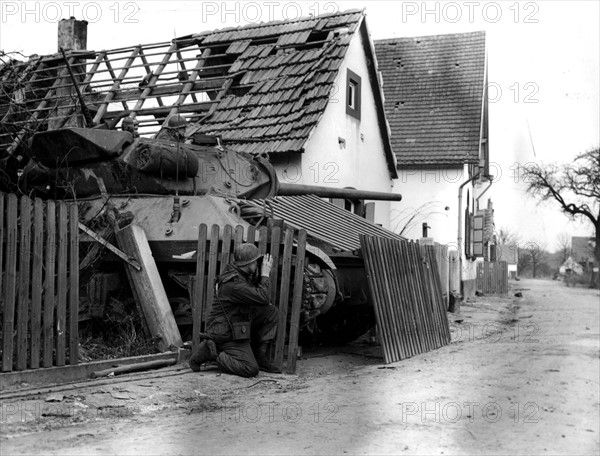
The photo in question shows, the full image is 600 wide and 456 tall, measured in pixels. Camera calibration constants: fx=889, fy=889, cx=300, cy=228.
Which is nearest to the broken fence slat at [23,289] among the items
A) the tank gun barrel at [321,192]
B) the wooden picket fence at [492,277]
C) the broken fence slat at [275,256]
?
the broken fence slat at [275,256]

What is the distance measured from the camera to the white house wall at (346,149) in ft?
52.3

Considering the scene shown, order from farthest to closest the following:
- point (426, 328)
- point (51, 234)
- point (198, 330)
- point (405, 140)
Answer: point (405, 140) < point (426, 328) < point (198, 330) < point (51, 234)

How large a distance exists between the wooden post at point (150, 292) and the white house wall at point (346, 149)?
6.20m

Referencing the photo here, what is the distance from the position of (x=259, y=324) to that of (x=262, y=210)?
1.76 metres

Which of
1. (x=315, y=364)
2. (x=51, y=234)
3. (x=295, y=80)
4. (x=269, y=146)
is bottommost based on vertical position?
(x=315, y=364)

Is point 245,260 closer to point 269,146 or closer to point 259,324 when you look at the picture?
point 259,324

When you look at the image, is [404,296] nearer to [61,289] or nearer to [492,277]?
[61,289]

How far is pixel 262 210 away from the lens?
33.7 feet

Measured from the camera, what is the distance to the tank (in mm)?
9789

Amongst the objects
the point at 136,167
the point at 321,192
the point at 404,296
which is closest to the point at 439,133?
the point at 321,192

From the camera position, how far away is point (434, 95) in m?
25.3

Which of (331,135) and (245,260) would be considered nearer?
(245,260)

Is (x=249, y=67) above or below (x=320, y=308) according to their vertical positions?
above

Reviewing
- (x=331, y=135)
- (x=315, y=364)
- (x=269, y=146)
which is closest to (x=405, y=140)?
(x=331, y=135)
